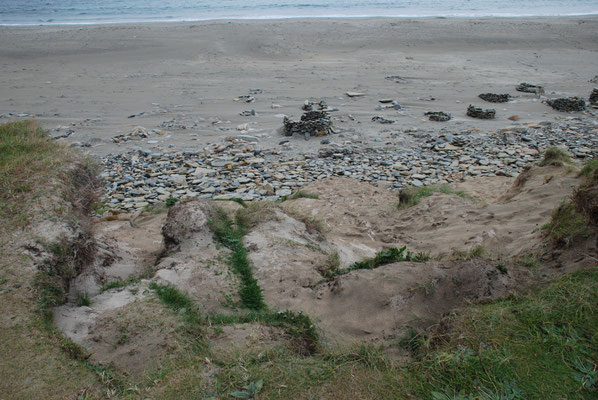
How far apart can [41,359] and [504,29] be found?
1186 inches

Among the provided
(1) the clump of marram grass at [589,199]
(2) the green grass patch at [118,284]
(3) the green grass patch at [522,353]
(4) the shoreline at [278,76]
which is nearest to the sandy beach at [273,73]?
(4) the shoreline at [278,76]

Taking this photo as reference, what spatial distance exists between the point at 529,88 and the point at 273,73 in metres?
10.3

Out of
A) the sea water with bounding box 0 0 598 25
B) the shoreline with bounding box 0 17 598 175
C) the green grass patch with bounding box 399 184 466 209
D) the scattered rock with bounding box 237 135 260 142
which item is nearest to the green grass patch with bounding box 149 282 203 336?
the green grass patch with bounding box 399 184 466 209

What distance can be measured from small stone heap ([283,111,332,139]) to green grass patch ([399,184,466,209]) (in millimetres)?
4065

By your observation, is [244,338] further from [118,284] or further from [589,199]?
[589,199]

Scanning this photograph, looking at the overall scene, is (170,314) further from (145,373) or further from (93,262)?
(93,262)

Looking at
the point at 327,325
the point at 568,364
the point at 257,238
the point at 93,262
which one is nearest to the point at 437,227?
the point at 257,238

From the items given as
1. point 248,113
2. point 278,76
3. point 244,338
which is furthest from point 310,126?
point 244,338

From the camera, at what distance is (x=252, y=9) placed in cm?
4109

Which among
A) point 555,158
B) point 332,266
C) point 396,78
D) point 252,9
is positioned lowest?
point 332,266

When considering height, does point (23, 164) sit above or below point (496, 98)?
above

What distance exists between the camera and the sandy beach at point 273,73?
12.5m

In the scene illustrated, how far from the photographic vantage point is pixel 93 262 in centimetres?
469

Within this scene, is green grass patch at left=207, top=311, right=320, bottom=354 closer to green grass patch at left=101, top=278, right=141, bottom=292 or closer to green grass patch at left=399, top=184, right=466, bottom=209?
green grass patch at left=101, top=278, right=141, bottom=292
